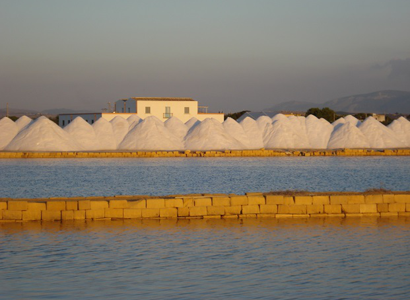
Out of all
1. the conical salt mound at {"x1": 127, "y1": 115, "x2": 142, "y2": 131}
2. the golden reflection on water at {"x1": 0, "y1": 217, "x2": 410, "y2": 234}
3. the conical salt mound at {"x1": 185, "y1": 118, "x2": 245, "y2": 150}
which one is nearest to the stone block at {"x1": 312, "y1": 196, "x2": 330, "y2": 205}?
the golden reflection on water at {"x1": 0, "y1": 217, "x2": 410, "y2": 234}

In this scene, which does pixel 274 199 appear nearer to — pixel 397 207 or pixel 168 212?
pixel 168 212

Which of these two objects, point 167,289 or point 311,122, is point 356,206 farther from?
point 311,122

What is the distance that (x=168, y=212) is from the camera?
38.3ft

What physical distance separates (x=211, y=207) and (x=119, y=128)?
34.7 meters

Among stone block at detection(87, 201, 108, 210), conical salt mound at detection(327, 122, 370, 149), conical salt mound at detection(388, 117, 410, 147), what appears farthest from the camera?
conical salt mound at detection(388, 117, 410, 147)

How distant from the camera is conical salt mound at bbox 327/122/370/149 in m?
48.9

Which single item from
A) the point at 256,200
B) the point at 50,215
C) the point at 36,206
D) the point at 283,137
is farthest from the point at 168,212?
the point at 283,137

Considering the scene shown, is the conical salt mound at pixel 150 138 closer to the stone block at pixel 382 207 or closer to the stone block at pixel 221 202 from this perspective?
the stone block at pixel 221 202

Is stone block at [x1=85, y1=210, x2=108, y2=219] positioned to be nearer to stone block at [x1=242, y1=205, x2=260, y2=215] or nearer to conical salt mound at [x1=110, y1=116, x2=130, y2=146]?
stone block at [x1=242, y1=205, x2=260, y2=215]

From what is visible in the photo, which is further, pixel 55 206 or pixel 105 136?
pixel 105 136

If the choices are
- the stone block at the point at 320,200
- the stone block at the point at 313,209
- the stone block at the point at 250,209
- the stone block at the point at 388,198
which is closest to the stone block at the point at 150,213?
the stone block at the point at 250,209

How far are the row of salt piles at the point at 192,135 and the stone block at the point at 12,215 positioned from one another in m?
30.1

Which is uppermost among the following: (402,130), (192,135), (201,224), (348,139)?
(402,130)

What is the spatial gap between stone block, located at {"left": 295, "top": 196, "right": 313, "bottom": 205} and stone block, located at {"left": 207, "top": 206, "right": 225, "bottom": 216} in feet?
4.43
